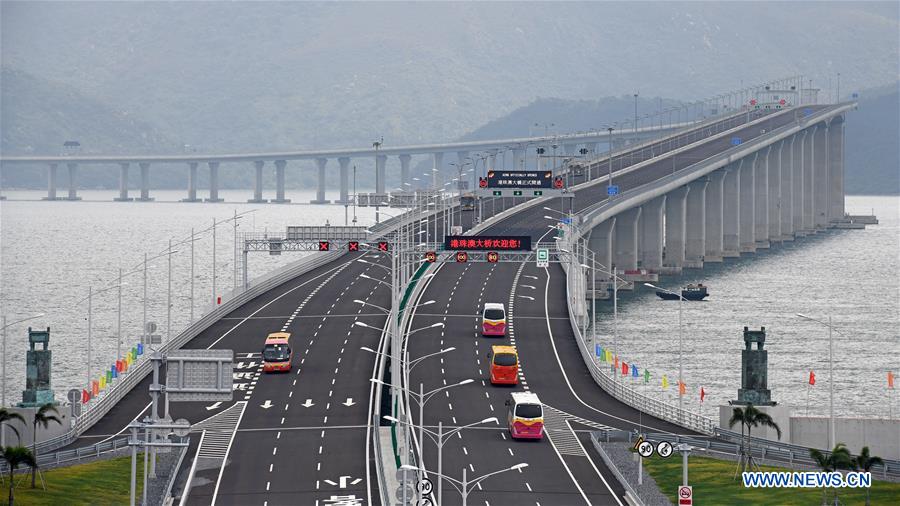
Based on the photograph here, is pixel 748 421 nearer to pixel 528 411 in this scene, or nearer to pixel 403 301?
pixel 528 411

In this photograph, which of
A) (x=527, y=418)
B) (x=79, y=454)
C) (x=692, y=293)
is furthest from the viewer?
(x=692, y=293)

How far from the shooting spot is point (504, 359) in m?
93.4

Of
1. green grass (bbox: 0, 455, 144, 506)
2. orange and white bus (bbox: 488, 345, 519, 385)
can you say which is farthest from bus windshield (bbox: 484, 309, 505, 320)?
green grass (bbox: 0, 455, 144, 506)

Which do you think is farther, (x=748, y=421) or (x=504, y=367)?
(x=504, y=367)

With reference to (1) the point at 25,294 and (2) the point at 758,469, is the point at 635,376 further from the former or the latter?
(1) the point at 25,294

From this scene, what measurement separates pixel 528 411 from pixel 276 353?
22.2 meters

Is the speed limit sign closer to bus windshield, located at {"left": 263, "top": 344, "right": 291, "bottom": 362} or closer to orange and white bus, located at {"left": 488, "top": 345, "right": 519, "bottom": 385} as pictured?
orange and white bus, located at {"left": 488, "top": 345, "right": 519, "bottom": 385}

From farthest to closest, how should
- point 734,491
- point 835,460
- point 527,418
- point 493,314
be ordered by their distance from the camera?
point 493,314 < point 527,418 < point 734,491 < point 835,460

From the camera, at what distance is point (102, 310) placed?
172m

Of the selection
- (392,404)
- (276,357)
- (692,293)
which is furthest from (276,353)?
(692,293)

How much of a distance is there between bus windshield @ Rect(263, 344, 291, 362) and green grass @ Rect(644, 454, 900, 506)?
28.3m

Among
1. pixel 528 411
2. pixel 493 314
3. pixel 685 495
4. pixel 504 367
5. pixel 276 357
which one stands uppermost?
pixel 493 314

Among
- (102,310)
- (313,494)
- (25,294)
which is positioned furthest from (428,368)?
(25,294)

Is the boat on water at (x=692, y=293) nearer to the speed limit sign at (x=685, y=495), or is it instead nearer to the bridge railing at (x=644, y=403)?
the bridge railing at (x=644, y=403)
